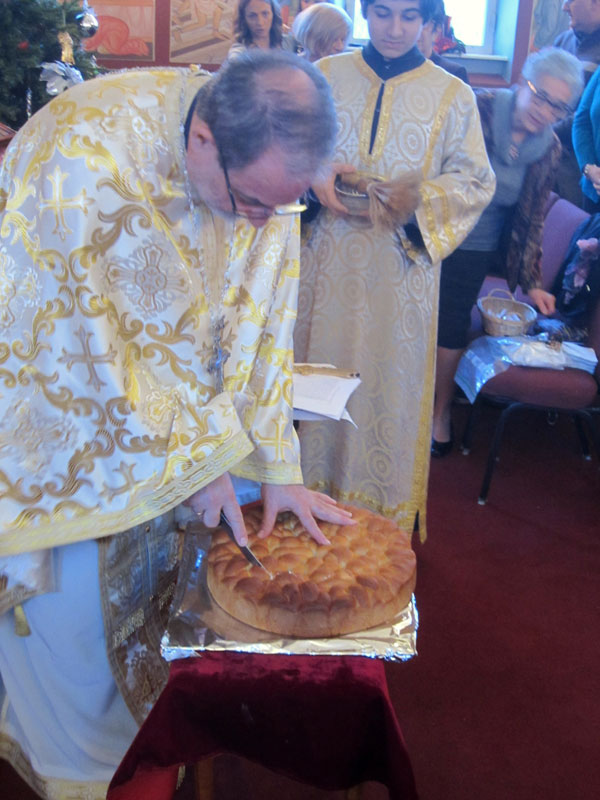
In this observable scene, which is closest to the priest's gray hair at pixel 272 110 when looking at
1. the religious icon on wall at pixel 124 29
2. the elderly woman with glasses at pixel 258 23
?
the elderly woman with glasses at pixel 258 23

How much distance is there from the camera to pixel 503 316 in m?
3.48

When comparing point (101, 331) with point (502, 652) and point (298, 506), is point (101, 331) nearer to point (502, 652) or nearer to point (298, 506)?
point (298, 506)

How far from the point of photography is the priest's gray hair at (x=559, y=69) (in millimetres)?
2818

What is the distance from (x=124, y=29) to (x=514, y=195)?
162 inches

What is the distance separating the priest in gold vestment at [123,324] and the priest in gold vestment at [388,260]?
4.17 feet

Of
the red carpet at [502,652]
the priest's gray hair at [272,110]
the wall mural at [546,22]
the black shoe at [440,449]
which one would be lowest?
the black shoe at [440,449]

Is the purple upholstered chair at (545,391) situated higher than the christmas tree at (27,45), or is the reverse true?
the christmas tree at (27,45)

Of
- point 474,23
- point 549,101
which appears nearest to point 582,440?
point 549,101

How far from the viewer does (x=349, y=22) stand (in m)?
3.31

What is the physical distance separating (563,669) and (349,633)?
1.46 metres

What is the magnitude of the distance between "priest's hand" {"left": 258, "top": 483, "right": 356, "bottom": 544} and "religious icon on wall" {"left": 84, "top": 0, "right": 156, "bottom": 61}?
554 centimetres

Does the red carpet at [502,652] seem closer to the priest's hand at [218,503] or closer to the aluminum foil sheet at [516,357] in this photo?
the aluminum foil sheet at [516,357]

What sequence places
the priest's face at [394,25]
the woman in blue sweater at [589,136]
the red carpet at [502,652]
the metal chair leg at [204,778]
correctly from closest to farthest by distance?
1. the metal chair leg at [204,778]
2. the red carpet at [502,652]
3. the priest's face at [394,25]
4. the woman in blue sweater at [589,136]

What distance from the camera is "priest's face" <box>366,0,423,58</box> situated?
7.83 feet
